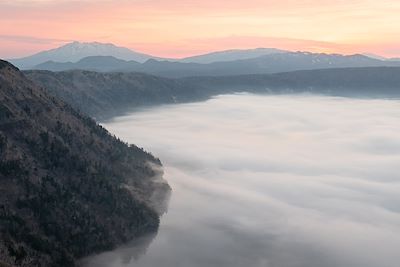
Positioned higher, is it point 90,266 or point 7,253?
point 7,253

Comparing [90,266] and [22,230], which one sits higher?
[22,230]

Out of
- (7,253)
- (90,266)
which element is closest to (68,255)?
(90,266)

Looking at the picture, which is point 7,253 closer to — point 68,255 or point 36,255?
point 36,255

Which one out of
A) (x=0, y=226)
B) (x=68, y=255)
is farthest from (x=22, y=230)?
(x=68, y=255)

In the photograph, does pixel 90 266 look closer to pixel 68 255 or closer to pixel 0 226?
pixel 68 255

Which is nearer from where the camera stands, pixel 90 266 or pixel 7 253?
pixel 7 253

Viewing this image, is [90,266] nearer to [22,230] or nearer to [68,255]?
[68,255]

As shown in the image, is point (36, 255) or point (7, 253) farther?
point (36, 255)
